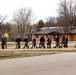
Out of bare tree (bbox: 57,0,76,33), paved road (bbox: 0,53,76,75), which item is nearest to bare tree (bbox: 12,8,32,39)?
bare tree (bbox: 57,0,76,33)

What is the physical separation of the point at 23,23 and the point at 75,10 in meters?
36.8

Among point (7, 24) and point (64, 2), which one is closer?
point (64, 2)

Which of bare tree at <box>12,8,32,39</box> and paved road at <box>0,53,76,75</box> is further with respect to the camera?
bare tree at <box>12,8,32,39</box>

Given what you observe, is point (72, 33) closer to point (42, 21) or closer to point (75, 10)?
point (75, 10)

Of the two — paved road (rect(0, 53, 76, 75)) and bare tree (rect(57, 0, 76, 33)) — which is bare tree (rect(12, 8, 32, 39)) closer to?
bare tree (rect(57, 0, 76, 33))

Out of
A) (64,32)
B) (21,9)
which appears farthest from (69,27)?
(21,9)

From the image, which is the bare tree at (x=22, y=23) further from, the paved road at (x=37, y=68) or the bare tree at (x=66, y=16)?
the paved road at (x=37, y=68)

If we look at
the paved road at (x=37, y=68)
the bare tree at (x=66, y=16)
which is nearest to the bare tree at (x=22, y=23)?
the bare tree at (x=66, y=16)

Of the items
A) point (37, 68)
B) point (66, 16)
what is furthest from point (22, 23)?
point (37, 68)

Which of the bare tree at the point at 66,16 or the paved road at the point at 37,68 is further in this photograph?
the bare tree at the point at 66,16

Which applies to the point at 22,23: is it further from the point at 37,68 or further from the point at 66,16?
the point at 37,68

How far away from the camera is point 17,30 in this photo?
4161 inches

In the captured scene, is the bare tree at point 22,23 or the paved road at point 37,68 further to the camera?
the bare tree at point 22,23

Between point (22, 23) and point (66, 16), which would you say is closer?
point (66, 16)
